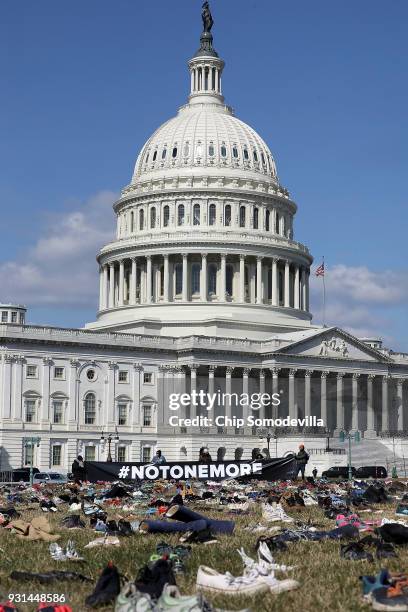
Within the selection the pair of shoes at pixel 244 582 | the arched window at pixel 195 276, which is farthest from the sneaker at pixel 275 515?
the arched window at pixel 195 276

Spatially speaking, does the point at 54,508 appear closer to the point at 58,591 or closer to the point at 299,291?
the point at 58,591

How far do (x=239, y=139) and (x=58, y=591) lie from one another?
117889 mm

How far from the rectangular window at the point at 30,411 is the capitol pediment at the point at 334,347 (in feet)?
82.7

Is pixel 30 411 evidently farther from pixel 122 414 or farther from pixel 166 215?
pixel 166 215

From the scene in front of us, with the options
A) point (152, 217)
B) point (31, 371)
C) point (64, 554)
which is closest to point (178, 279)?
point (152, 217)

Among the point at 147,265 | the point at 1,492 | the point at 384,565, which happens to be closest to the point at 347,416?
the point at 147,265

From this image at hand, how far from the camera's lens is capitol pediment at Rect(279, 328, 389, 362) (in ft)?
378

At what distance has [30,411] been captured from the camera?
102500 mm

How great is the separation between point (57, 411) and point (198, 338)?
1549 centimetres

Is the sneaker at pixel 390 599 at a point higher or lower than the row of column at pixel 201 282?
lower

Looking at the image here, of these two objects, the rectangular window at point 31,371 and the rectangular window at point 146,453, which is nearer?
the rectangular window at point 31,371

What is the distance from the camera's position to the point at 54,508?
39281mm

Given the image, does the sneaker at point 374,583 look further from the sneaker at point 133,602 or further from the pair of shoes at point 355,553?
the pair of shoes at point 355,553

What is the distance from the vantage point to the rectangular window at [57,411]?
104 meters
